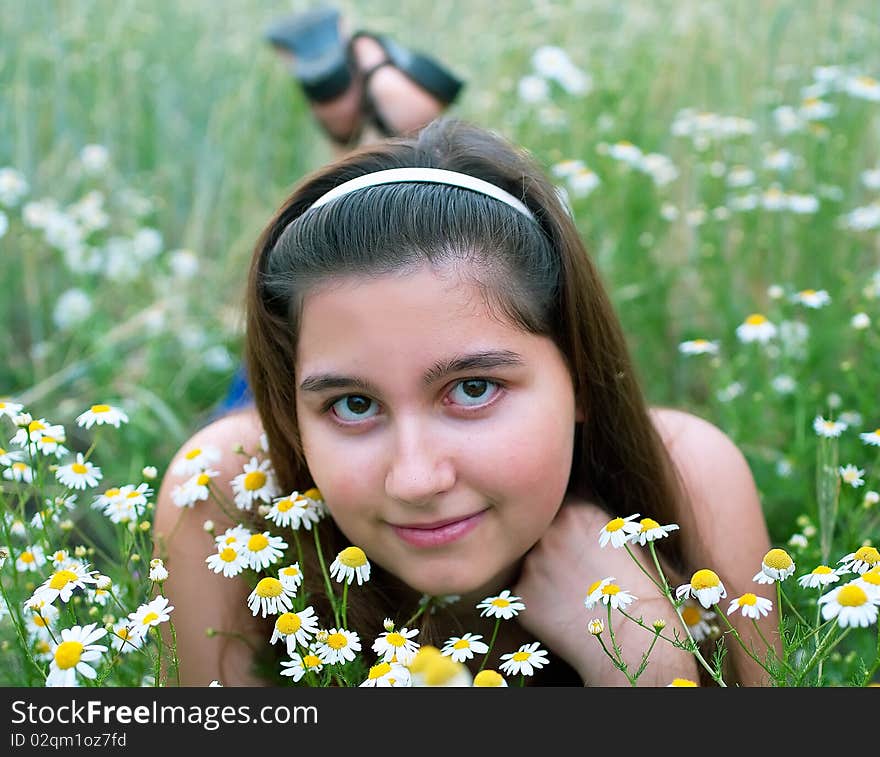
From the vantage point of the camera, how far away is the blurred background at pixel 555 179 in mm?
2615

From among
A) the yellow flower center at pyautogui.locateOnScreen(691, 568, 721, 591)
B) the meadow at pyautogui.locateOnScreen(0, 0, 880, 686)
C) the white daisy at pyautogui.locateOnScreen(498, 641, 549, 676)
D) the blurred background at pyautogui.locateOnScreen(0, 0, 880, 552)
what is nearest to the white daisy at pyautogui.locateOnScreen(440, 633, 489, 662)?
the white daisy at pyautogui.locateOnScreen(498, 641, 549, 676)

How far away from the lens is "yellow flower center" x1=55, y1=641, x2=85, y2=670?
1.15 meters

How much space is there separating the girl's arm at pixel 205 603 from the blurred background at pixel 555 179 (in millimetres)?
570

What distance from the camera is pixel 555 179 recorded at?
290 cm

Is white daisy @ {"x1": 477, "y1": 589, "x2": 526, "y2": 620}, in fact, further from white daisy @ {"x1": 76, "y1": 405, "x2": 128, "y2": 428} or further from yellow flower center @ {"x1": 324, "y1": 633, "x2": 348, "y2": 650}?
white daisy @ {"x1": 76, "y1": 405, "x2": 128, "y2": 428}

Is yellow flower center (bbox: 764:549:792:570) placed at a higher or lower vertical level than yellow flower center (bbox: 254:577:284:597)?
lower

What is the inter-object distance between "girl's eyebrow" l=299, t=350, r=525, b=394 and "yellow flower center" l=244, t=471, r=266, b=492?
0.19m

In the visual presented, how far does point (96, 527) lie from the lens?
243 cm

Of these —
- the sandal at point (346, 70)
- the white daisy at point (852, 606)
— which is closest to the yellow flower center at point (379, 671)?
the white daisy at point (852, 606)

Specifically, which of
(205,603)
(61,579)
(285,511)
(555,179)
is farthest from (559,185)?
(61,579)

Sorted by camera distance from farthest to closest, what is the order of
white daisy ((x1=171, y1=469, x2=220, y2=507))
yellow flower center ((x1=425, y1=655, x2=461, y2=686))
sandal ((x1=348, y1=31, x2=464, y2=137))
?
sandal ((x1=348, y1=31, x2=464, y2=137)) → white daisy ((x1=171, y1=469, x2=220, y2=507)) → yellow flower center ((x1=425, y1=655, x2=461, y2=686))
